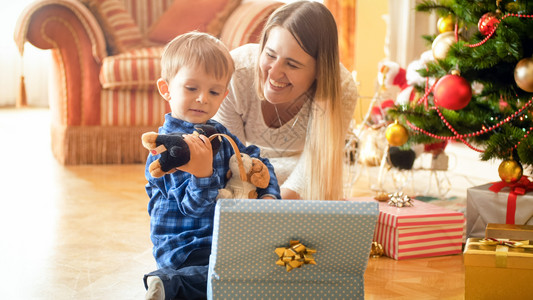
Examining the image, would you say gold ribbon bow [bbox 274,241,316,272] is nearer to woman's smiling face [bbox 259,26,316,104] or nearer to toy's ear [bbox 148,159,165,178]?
toy's ear [bbox 148,159,165,178]

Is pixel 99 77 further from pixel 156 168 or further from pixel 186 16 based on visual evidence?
pixel 156 168

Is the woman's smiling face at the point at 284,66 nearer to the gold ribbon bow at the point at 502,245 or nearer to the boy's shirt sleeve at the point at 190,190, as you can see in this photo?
the boy's shirt sleeve at the point at 190,190

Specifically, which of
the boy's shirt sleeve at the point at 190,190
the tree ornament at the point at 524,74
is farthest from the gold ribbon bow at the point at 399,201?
the boy's shirt sleeve at the point at 190,190

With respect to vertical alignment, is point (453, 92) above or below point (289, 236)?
above

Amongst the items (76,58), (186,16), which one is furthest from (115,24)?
(186,16)

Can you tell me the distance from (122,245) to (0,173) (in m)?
1.31

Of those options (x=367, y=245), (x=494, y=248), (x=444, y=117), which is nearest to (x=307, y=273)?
(x=367, y=245)

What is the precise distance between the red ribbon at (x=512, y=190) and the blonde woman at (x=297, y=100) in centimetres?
49

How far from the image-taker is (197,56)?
131cm

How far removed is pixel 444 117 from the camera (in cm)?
199

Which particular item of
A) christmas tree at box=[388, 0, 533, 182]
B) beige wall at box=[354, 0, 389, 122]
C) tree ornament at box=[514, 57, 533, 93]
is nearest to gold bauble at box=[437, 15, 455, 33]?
christmas tree at box=[388, 0, 533, 182]

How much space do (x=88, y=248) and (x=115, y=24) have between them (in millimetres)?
1783

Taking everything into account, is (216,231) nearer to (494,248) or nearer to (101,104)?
(494,248)

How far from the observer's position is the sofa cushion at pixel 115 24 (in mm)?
3188
